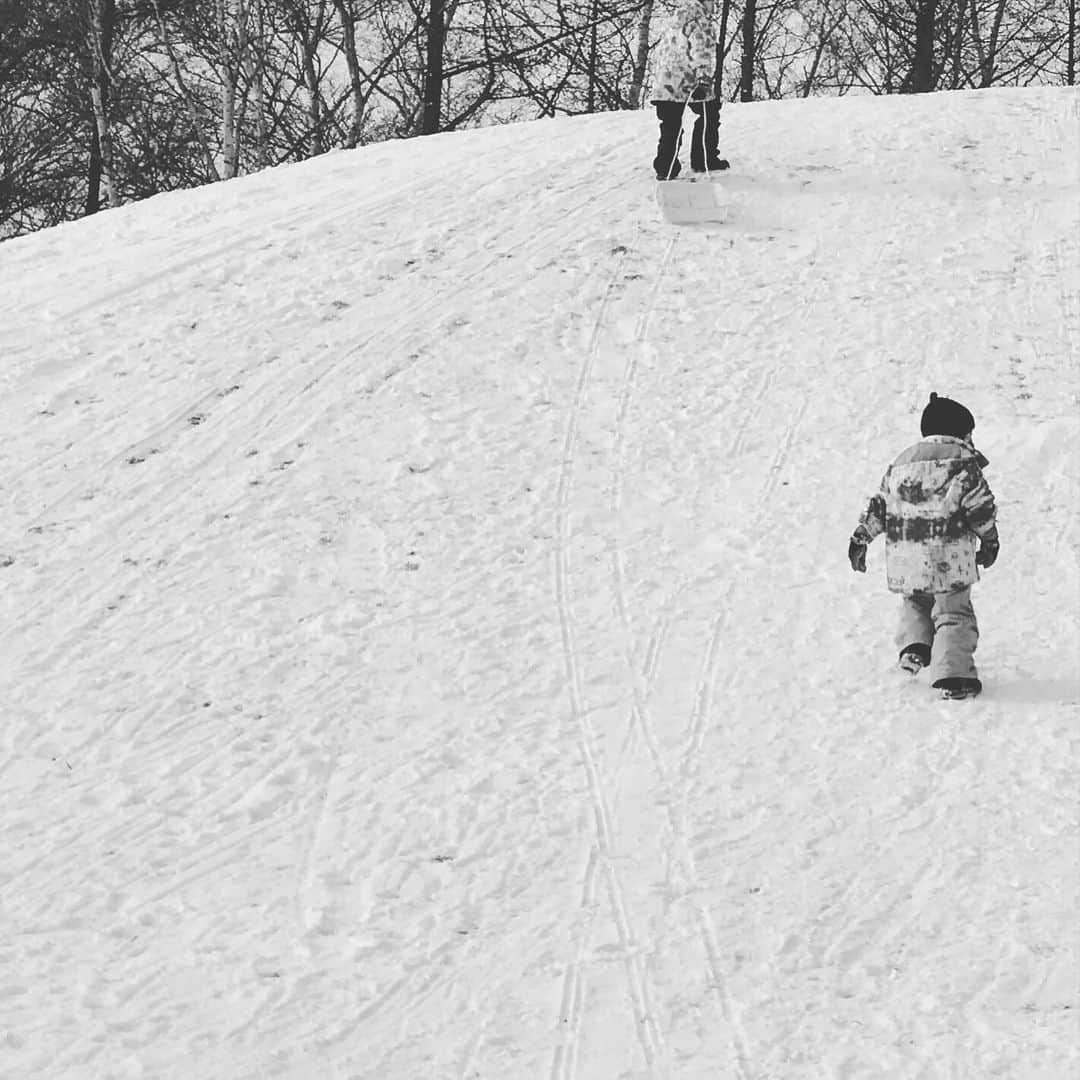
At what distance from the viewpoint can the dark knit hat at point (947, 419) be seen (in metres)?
6.56

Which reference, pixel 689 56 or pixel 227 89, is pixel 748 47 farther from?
pixel 689 56

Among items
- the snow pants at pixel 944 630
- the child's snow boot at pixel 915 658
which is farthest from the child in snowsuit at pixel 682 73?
the child's snow boot at pixel 915 658

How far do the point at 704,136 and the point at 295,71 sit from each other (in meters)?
15.5

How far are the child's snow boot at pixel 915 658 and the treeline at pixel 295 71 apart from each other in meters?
16.5

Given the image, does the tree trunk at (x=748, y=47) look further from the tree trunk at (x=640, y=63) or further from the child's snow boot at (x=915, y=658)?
the child's snow boot at (x=915, y=658)

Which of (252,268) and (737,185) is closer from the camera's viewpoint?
(252,268)

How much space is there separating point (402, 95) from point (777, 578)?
68.8ft

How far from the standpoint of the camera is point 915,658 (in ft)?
21.4

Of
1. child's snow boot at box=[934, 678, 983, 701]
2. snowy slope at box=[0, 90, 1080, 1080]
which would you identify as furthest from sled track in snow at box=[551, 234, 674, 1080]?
child's snow boot at box=[934, 678, 983, 701]

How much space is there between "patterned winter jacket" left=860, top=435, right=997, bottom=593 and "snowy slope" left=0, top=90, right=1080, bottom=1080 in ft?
1.61

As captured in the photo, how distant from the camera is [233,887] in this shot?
5211 mm

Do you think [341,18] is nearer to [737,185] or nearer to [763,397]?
[737,185]

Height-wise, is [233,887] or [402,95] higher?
[402,95]

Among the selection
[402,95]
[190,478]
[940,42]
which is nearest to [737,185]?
[190,478]
